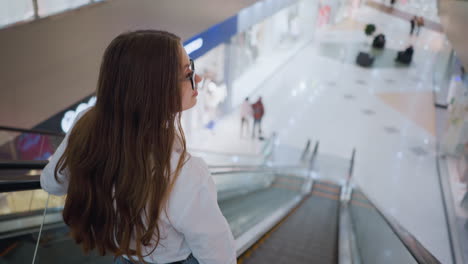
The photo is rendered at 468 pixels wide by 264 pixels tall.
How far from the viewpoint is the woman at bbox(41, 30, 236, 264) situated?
97 centimetres

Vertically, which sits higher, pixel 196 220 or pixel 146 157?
pixel 146 157

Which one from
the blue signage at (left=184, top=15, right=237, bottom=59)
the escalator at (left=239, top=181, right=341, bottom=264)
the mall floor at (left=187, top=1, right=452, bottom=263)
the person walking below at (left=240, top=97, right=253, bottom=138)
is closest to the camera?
the escalator at (left=239, top=181, right=341, bottom=264)

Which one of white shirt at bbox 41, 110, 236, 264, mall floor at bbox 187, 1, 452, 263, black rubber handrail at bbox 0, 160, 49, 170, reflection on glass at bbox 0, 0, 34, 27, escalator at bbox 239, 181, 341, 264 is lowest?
mall floor at bbox 187, 1, 452, 263

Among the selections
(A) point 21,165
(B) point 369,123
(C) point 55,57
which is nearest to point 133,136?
(A) point 21,165

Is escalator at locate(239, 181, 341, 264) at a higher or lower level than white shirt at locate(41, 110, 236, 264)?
lower

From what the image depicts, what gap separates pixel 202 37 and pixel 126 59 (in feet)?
17.2

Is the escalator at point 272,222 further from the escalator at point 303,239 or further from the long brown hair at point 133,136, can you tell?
the long brown hair at point 133,136

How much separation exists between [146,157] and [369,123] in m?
9.93

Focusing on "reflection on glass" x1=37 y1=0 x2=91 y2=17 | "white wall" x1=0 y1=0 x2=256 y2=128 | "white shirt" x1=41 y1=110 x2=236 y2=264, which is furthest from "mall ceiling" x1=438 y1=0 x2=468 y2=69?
"white shirt" x1=41 y1=110 x2=236 y2=264

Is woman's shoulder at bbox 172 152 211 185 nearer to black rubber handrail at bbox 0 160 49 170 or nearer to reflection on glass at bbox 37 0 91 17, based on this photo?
black rubber handrail at bbox 0 160 49 170

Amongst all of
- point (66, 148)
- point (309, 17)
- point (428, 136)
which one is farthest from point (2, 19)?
point (309, 17)

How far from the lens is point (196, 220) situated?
39.2 inches

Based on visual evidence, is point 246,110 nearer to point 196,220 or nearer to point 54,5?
point 54,5

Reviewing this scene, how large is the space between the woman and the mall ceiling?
5.68 meters
